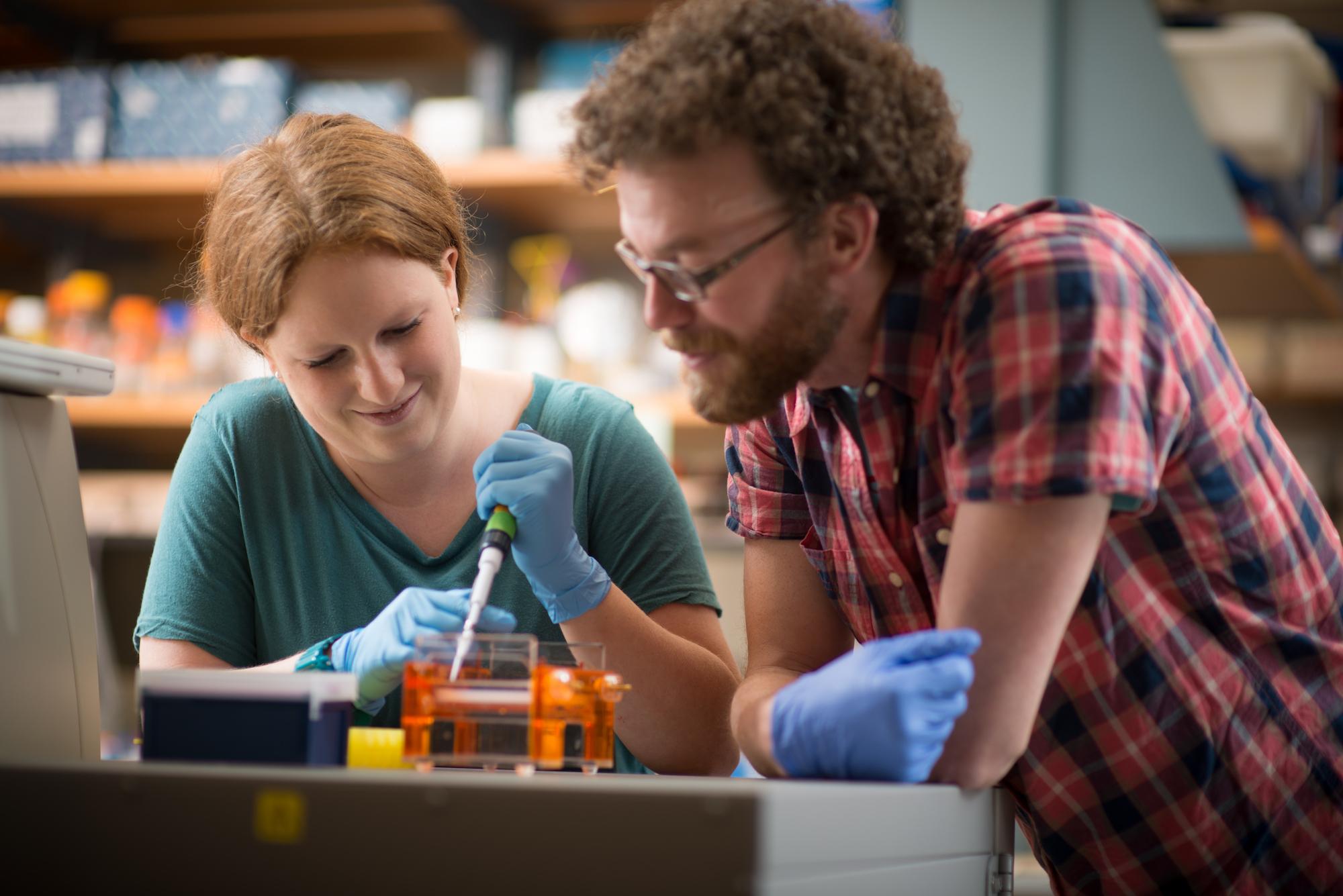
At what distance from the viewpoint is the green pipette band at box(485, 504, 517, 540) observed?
125 cm

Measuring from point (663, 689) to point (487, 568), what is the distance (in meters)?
0.29

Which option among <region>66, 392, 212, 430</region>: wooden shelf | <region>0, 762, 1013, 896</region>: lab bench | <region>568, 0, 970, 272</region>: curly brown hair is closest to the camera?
<region>0, 762, 1013, 896</region>: lab bench

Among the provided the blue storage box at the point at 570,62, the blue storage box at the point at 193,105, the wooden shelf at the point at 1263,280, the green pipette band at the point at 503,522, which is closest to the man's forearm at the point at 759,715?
the green pipette band at the point at 503,522

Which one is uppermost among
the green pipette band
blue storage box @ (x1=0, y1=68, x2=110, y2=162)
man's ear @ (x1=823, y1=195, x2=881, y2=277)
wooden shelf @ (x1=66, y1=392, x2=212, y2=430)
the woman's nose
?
blue storage box @ (x1=0, y1=68, x2=110, y2=162)

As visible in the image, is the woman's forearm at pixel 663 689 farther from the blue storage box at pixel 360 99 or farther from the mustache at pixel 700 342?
the blue storage box at pixel 360 99

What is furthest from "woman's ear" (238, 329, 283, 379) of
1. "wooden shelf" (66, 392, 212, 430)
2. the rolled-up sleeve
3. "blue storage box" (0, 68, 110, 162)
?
"blue storage box" (0, 68, 110, 162)

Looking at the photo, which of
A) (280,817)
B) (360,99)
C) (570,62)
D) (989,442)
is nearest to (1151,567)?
(989,442)

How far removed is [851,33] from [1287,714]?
0.66 m

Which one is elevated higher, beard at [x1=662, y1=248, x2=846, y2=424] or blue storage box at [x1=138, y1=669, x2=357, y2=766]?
beard at [x1=662, y1=248, x2=846, y2=424]

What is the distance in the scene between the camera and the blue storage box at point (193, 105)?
3.01 metres

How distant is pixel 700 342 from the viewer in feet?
3.56

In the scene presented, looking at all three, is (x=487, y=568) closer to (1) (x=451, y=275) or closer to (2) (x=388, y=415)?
(2) (x=388, y=415)

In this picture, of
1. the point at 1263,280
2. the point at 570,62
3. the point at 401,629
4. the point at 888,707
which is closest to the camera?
the point at 888,707

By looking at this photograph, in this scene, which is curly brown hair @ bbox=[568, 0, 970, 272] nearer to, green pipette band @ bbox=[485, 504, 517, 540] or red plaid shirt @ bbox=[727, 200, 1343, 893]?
red plaid shirt @ bbox=[727, 200, 1343, 893]
